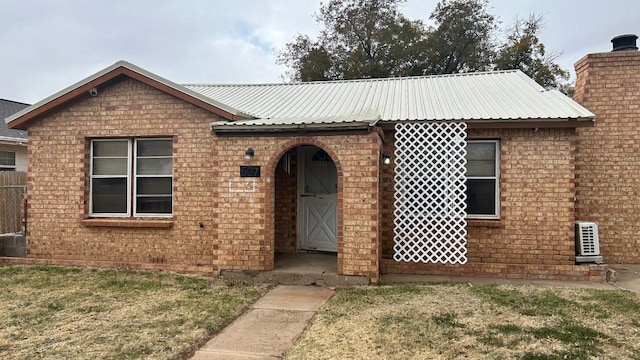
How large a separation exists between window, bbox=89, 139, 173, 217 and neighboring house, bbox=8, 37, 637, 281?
28mm

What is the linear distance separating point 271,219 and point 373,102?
156 inches

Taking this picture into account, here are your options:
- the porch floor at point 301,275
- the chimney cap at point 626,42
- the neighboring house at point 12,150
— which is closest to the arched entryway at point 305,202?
the porch floor at point 301,275

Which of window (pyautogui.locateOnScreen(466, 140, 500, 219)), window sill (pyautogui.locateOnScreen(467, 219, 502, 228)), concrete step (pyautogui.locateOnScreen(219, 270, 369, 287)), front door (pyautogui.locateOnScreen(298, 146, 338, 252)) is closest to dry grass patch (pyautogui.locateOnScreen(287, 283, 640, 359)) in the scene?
concrete step (pyautogui.locateOnScreen(219, 270, 369, 287))

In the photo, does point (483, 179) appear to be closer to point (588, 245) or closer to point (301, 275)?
point (588, 245)

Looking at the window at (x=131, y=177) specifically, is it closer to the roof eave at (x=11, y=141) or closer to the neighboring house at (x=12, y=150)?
the roof eave at (x=11, y=141)

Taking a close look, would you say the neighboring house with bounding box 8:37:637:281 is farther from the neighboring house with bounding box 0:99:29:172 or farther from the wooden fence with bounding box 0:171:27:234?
the neighboring house with bounding box 0:99:29:172

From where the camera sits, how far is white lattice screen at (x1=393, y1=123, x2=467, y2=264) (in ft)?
25.1

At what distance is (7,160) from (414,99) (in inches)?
601

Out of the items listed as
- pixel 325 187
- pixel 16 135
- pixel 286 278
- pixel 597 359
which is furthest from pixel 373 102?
pixel 16 135

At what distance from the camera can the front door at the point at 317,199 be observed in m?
9.20

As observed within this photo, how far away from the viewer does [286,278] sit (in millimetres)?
7277

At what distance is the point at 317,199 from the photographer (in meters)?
9.27

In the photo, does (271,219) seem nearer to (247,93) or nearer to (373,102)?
(373,102)

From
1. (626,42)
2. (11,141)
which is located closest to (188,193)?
(626,42)
